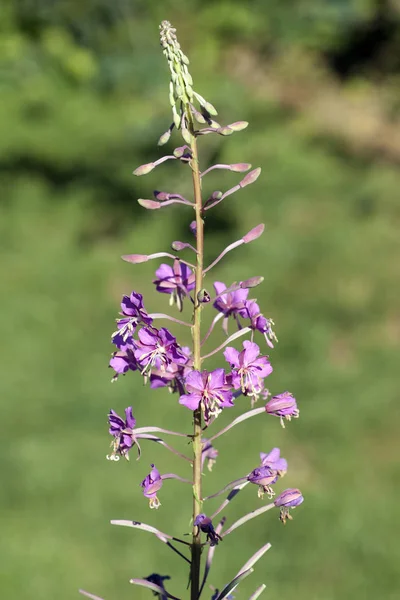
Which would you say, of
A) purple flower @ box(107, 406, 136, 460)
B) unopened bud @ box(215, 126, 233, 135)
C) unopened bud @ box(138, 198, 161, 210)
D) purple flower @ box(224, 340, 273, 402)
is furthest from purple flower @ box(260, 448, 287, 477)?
unopened bud @ box(215, 126, 233, 135)

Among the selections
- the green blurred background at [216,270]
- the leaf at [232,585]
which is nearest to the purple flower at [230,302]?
the leaf at [232,585]

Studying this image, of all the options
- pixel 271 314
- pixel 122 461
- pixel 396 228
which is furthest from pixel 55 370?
pixel 396 228

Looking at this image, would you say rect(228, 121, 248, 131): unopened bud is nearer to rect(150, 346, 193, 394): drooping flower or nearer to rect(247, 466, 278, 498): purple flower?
rect(150, 346, 193, 394): drooping flower

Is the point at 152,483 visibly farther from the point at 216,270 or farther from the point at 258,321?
the point at 216,270

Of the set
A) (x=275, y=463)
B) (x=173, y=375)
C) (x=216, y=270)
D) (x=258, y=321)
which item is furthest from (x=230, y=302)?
(x=216, y=270)

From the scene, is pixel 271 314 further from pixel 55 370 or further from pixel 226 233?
pixel 55 370
